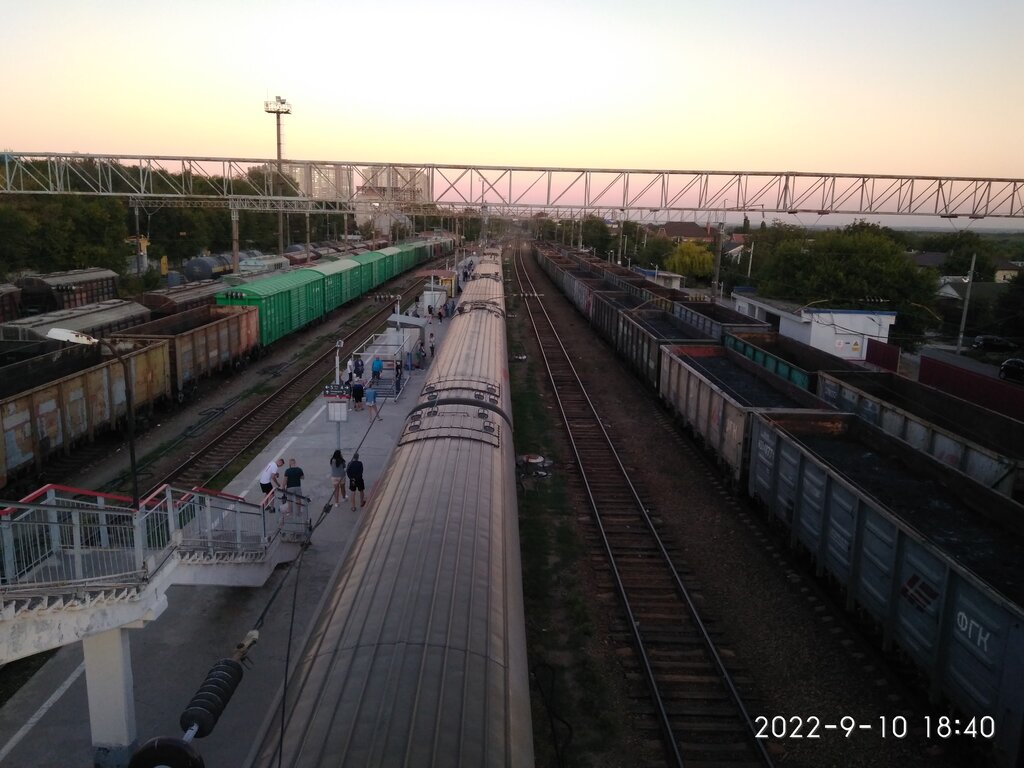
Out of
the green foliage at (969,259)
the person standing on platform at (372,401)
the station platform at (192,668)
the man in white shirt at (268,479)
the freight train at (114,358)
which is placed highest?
the green foliage at (969,259)

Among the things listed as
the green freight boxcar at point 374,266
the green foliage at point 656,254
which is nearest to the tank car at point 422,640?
the green freight boxcar at point 374,266

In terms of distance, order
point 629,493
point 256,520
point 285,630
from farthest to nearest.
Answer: point 629,493 → point 256,520 → point 285,630

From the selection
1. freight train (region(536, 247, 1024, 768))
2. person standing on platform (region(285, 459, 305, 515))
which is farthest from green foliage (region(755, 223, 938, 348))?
person standing on platform (region(285, 459, 305, 515))

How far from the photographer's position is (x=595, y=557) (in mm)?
12672

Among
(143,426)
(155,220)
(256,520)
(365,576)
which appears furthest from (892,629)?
(155,220)

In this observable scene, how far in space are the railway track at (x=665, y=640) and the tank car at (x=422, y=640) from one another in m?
2.77

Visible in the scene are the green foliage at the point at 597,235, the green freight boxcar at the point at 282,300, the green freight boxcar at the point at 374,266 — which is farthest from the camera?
the green foliage at the point at 597,235

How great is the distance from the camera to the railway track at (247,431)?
16.5 meters

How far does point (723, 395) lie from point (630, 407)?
25.3 ft

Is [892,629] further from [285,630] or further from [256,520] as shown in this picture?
[256,520]

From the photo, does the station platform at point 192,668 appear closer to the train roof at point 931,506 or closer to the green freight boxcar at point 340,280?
the train roof at point 931,506

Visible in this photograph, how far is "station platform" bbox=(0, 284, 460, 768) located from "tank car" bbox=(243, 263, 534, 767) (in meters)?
0.64

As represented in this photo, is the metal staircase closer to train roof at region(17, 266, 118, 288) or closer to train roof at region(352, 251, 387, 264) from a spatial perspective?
train roof at region(17, 266, 118, 288)

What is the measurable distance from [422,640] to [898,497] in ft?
28.4
